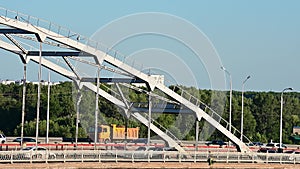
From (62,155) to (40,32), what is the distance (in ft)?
46.6

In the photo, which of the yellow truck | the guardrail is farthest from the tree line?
the guardrail

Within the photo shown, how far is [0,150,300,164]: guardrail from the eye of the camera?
59.2 metres

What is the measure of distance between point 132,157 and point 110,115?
79.5m

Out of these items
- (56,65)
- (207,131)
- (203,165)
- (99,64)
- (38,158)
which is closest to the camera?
(38,158)

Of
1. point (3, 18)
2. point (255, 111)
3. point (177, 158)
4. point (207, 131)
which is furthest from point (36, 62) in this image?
point (255, 111)

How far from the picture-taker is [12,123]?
14350 centimetres

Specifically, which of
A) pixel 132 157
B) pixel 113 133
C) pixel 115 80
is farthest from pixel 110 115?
pixel 132 157

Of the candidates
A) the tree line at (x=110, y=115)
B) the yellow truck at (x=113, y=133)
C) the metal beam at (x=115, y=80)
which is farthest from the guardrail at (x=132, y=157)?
the tree line at (x=110, y=115)

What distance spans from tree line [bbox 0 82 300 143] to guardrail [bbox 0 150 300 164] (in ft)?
154

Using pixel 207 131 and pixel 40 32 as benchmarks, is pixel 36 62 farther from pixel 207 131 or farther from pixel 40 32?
pixel 207 131

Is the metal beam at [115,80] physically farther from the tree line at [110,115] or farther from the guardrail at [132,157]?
the tree line at [110,115]

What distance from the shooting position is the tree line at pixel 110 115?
426 feet

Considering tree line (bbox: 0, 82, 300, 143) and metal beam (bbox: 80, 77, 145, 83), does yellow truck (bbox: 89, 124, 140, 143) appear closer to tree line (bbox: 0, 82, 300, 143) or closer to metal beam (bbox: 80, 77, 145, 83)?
tree line (bbox: 0, 82, 300, 143)

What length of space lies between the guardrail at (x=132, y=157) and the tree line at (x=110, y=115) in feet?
154
